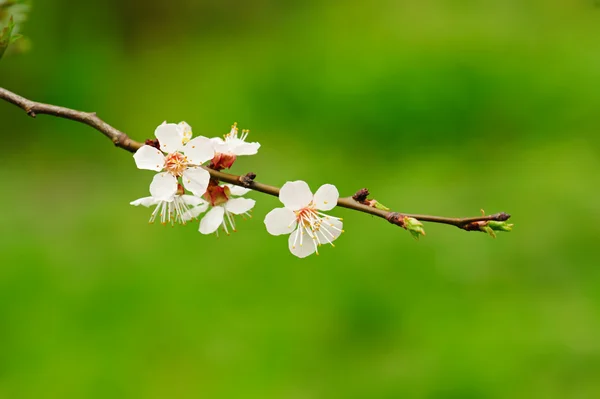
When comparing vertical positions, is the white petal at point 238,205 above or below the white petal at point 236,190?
below

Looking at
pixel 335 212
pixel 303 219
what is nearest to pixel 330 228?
pixel 303 219

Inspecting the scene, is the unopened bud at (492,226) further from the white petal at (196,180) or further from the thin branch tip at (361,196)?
the white petal at (196,180)

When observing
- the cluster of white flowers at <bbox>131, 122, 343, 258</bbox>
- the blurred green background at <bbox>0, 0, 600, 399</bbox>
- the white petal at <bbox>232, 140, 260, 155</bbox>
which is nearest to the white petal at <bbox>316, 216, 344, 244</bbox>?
the cluster of white flowers at <bbox>131, 122, 343, 258</bbox>

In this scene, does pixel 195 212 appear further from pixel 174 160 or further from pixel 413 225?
pixel 413 225

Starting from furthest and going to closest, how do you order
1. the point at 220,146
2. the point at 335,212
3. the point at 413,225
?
1. the point at 335,212
2. the point at 220,146
3. the point at 413,225

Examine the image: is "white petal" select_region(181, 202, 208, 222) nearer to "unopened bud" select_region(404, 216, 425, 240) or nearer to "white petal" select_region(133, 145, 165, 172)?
"white petal" select_region(133, 145, 165, 172)

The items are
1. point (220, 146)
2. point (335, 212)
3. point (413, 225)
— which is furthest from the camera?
point (335, 212)

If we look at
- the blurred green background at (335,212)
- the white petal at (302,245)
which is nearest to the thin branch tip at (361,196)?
the white petal at (302,245)

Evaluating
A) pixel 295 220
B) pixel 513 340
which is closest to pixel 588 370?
pixel 513 340
